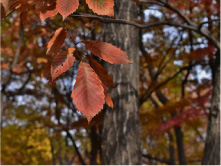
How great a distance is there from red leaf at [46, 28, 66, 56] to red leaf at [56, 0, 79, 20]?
0.33 ft

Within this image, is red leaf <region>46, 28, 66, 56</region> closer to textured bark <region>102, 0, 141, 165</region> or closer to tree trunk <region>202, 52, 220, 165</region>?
textured bark <region>102, 0, 141, 165</region>

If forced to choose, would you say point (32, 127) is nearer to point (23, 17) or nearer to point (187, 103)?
point (187, 103)

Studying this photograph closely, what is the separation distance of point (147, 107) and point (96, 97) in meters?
7.94

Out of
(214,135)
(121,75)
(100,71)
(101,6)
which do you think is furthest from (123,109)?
(101,6)

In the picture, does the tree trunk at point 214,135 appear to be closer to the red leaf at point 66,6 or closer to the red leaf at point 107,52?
the red leaf at point 107,52

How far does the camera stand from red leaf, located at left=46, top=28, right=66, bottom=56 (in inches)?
33.3

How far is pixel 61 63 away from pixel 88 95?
0.16 metres

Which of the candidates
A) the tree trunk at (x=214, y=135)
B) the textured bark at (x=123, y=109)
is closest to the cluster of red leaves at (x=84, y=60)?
the textured bark at (x=123, y=109)

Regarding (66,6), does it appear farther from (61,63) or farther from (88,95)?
(88,95)

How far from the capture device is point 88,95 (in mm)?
733

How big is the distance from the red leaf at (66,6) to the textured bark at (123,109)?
1.58 m

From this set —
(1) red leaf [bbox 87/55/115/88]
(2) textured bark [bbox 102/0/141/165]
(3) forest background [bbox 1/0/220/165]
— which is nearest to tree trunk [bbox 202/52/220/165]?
(3) forest background [bbox 1/0/220/165]

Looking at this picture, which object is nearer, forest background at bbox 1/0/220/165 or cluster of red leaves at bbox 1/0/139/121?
cluster of red leaves at bbox 1/0/139/121

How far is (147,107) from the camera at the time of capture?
8508 mm
